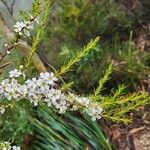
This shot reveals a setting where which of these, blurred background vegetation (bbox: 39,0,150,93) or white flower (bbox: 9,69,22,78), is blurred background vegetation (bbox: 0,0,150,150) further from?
white flower (bbox: 9,69,22,78)

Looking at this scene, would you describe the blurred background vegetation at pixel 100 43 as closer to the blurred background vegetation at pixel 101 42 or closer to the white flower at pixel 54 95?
the blurred background vegetation at pixel 101 42

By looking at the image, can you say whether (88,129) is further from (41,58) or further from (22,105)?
(41,58)

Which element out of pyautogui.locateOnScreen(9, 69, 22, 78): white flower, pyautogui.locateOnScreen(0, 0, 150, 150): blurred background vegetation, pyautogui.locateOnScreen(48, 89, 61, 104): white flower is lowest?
pyautogui.locateOnScreen(0, 0, 150, 150): blurred background vegetation

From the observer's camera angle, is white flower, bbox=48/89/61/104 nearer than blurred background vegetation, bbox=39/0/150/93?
Yes

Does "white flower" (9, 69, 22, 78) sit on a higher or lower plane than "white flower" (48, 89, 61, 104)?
higher

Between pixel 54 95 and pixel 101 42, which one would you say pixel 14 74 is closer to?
pixel 54 95

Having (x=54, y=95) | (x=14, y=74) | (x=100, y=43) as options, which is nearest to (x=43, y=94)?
(x=54, y=95)

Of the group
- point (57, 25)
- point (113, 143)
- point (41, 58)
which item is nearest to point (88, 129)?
point (113, 143)

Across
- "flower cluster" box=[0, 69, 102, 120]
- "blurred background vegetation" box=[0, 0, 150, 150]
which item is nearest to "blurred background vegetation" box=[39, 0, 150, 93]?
"blurred background vegetation" box=[0, 0, 150, 150]
